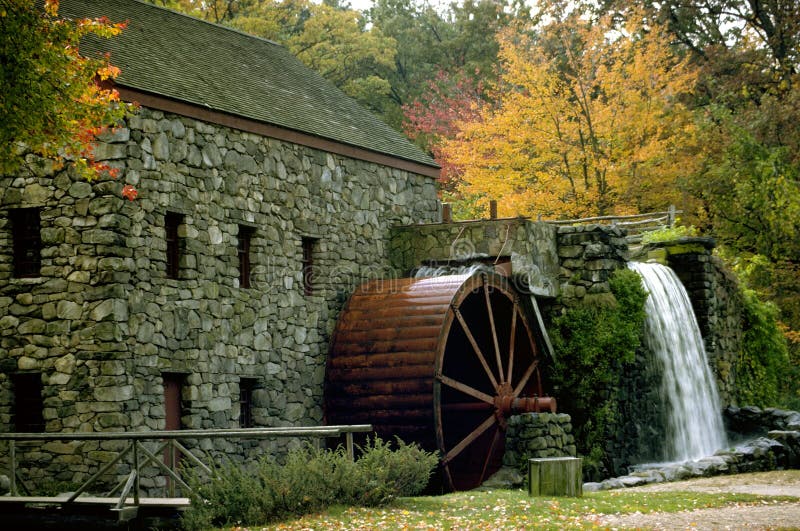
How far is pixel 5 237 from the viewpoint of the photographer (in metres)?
13.6

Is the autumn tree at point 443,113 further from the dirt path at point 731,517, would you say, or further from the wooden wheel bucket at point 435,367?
the dirt path at point 731,517

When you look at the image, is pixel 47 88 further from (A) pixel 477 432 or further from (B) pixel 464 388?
(A) pixel 477 432

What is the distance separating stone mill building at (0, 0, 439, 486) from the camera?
516 inches

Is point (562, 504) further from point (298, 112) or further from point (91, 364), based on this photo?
point (298, 112)

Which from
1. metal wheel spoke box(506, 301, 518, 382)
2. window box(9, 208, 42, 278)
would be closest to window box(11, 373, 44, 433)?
window box(9, 208, 42, 278)

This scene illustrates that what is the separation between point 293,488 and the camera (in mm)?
10492

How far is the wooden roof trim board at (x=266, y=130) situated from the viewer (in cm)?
1374

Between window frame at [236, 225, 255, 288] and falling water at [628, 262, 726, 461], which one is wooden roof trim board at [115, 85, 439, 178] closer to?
window frame at [236, 225, 255, 288]

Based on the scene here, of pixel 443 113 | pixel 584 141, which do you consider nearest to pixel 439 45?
pixel 443 113

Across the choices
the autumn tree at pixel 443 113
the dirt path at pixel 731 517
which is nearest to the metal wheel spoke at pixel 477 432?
the dirt path at pixel 731 517

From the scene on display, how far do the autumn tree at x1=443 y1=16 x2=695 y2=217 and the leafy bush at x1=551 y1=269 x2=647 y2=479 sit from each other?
726 centimetres

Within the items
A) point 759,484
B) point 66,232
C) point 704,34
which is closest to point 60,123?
point 66,232

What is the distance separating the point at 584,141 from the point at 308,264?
1114 cm

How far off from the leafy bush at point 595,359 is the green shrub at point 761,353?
20.7 ft
